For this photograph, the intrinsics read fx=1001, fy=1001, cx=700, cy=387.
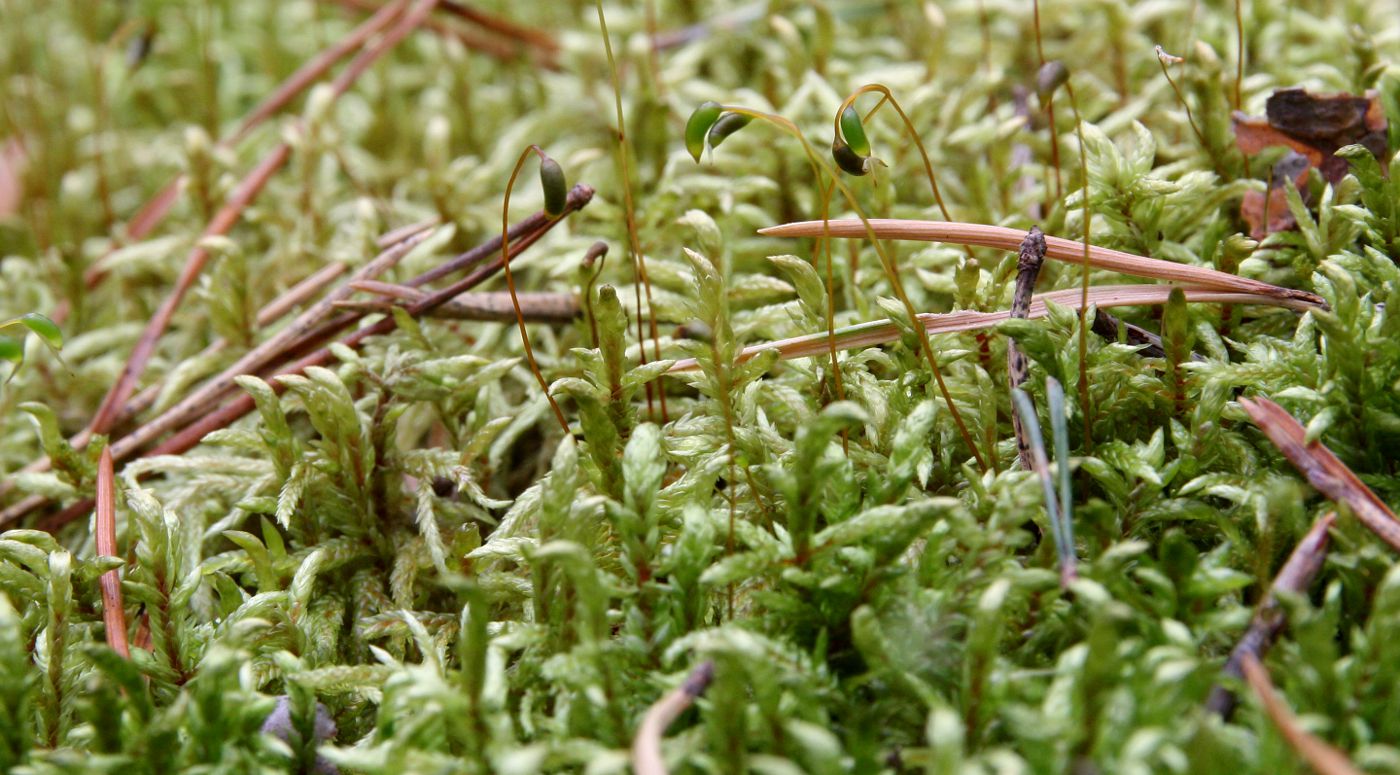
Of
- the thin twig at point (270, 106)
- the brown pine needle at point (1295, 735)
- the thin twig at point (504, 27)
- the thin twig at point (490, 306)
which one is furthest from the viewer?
the thin twig at point (504, 27)

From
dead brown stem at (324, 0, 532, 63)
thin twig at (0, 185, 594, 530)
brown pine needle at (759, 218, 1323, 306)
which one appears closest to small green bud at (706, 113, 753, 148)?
brown pine needle at (759, 218, 1323, 306)

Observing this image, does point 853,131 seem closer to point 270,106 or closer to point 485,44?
point 485,44

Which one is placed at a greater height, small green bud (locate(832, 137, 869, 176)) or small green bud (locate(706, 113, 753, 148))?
small green bud (locate(706, 113, 753, 148))

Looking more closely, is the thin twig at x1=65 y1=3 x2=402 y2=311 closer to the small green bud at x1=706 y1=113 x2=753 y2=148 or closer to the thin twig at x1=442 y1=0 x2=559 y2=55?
the thin twig at x1=442 y1=0 x2=559 y2=55

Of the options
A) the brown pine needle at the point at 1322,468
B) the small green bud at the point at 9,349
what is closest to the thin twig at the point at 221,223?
the small green bud at the point at 9,349

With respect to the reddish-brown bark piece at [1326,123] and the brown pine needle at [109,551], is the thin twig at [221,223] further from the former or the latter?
the reddish-brown bark piece at [1326,123]

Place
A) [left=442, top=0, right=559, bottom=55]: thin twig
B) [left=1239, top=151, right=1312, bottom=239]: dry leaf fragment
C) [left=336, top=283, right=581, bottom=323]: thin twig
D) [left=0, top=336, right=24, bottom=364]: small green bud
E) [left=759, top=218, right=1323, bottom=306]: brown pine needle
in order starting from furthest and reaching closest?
[left=442, top=0, right=559, bottom=55]: thin twig → [left=336, top=283, right=581, bottom=323]: thin twig → [left=1239, top=151, right=1312, bottom=239]: dry leaf fragment → [left=759, top=218, right=1323, bottom=306]: brown pine needle → [left=0, top=336, right=24, bottom=364]: small green bud
